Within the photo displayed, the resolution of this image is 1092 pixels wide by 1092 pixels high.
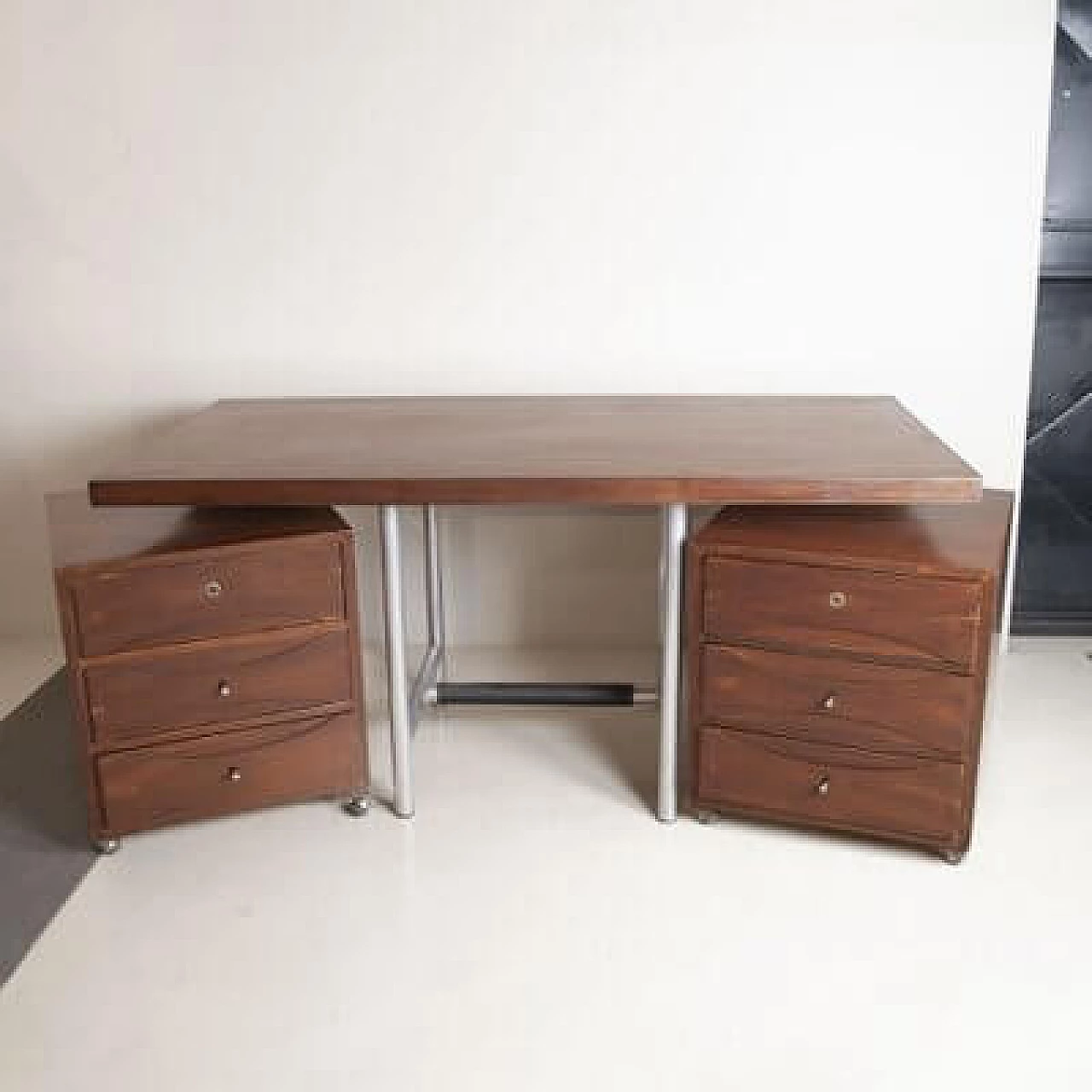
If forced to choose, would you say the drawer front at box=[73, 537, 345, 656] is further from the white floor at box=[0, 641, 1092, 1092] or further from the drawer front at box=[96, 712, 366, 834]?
the white floor at box=[0, 641, 1092, 1092]

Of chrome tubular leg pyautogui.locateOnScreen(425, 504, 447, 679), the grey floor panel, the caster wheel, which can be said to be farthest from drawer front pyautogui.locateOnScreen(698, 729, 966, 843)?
the grey floor panel

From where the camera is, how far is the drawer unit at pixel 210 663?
2.24 meters

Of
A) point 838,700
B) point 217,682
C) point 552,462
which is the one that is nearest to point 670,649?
point 838,700

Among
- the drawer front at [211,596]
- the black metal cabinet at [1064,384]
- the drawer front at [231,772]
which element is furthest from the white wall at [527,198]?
the drawer front at [231,772]

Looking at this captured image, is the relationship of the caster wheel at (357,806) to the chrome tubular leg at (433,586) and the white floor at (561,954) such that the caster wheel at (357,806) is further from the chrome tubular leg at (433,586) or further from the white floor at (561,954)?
the chrome tubular leg at (433,586)

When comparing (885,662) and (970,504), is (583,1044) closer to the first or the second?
(885,662)

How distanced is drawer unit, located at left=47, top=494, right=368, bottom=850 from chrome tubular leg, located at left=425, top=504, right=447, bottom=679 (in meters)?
0.67

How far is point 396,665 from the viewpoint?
2.40 metres

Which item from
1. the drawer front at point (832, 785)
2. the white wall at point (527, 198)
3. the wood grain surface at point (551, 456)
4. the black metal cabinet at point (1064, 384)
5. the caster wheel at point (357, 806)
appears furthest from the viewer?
the black metal cabinet at point (1064, 384)

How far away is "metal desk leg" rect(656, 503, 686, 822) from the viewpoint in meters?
2.26

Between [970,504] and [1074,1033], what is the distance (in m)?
1.09

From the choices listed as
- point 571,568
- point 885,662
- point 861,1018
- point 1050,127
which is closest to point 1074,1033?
point 861,1018

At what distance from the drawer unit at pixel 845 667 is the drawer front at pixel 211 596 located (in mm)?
688

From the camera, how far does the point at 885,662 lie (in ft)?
7.22
